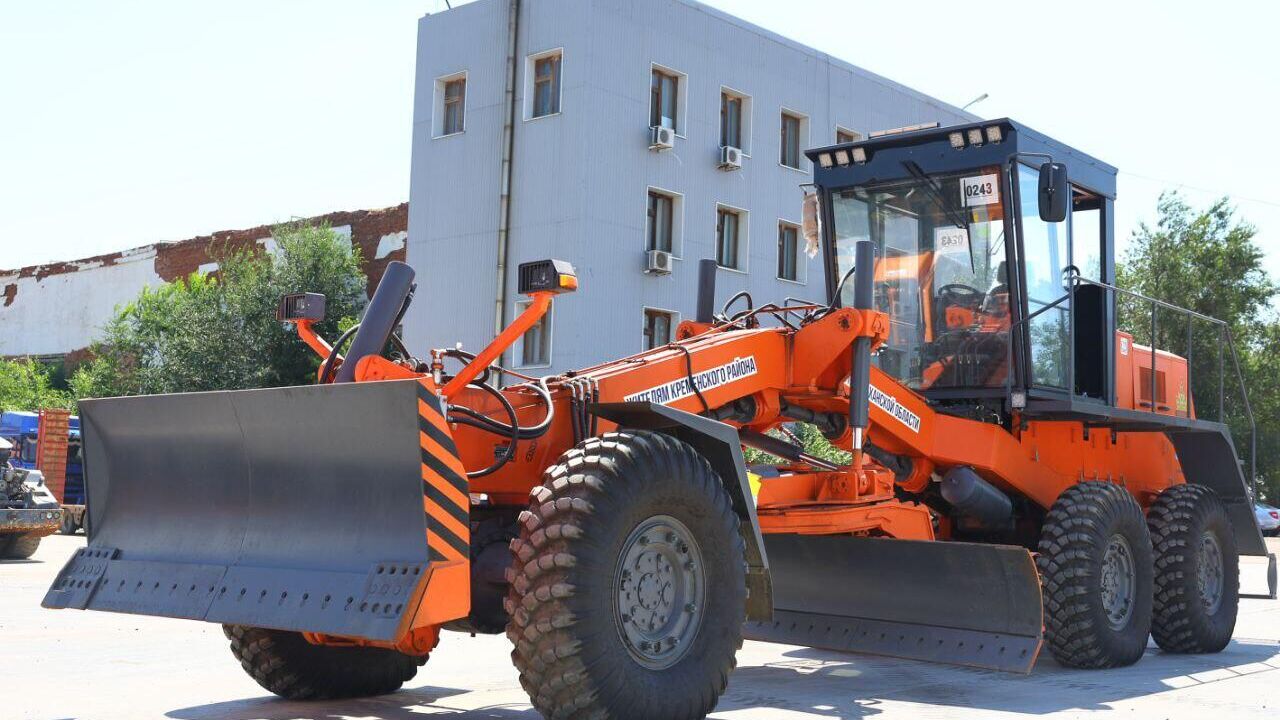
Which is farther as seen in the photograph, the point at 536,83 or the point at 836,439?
the point at 536,83

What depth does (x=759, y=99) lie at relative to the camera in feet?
102

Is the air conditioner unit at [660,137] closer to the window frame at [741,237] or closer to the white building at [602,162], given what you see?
the white building at [602,162]

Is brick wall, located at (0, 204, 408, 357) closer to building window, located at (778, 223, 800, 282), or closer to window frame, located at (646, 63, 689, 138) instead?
window frame, located at (646, 63, 689, 138)

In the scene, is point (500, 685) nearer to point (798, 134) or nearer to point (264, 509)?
point (264, 509)

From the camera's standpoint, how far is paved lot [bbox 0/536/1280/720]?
7.09m

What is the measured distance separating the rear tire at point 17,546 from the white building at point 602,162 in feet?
36.3

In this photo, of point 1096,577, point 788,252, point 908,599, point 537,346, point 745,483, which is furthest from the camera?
point 788,252

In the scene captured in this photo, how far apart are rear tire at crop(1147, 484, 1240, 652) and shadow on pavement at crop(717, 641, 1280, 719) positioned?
22cm

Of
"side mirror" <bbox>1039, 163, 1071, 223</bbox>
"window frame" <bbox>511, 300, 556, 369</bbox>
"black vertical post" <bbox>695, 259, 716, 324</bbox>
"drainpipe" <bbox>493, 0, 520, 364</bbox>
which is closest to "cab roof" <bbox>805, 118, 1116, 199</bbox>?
"side mirror" <bbox>1039, 163, 1071, 223</bbox>

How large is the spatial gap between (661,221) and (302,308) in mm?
22570

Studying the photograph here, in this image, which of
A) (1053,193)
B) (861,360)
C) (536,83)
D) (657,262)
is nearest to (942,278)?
(1053,193)

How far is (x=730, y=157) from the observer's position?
3011 centimetres

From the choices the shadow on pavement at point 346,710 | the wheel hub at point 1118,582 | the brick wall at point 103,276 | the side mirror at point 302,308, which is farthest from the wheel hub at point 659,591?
the brick wall at point 103,276

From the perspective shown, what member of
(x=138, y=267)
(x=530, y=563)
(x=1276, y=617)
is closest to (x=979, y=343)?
(x=530, y=563)
